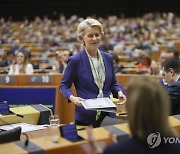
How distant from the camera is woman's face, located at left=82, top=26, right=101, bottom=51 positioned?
3068 millimetres

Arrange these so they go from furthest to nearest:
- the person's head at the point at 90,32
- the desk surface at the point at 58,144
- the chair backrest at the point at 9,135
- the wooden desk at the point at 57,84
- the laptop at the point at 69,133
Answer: the wooden desk at the point at 57,84 < the person's head at the point at 90,32 < the chair backrest at the point at 9,135 < the laptop at the point at 69,133 < the desk surface at the point at 58,144

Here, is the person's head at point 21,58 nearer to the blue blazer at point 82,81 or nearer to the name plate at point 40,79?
the name plate at point 40,79

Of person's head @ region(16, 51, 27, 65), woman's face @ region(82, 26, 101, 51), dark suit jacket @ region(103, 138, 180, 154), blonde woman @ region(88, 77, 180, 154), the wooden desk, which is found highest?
woman's face @ region(82, 26, 101, 51)

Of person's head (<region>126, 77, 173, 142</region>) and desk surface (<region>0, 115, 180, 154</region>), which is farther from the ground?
person's head (<region>126, 77, 173, 142</region>)

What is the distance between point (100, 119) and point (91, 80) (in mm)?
297

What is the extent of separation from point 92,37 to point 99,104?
50cm

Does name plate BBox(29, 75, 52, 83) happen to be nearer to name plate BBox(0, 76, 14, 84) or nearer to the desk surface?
name plate BBox(0, 76, 14, 84)

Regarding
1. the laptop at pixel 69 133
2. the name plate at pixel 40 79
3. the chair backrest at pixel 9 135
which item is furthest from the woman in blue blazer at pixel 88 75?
the name plate at pixel 40 79

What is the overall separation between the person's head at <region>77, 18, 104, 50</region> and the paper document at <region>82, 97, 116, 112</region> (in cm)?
41

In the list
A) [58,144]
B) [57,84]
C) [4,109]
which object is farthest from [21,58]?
[58,144]

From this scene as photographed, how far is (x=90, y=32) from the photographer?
307cm

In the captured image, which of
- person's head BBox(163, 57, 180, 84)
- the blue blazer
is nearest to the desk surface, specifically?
the blue blazer

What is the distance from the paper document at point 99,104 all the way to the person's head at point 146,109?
122 cm

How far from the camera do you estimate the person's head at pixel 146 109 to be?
64.0 inches
